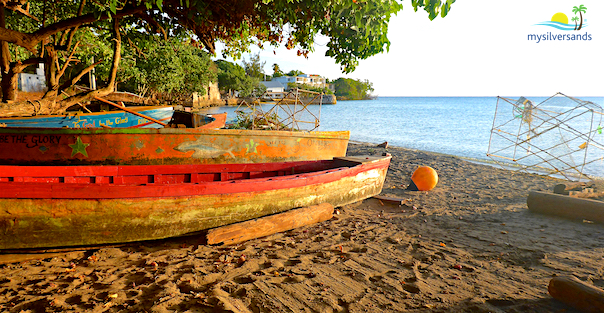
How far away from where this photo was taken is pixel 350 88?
156 metres

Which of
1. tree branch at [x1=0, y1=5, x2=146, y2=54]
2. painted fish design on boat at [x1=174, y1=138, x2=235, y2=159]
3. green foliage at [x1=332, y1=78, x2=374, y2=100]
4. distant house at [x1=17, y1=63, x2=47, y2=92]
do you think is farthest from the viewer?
green foliage at [x1=332, y1=78, x2=374, y2=100]

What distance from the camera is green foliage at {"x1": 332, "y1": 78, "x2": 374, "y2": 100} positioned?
154750mm

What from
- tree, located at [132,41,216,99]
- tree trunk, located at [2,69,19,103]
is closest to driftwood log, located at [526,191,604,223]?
tree trunk, located at [2,69,19,103]

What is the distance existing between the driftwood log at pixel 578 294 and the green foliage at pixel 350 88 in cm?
15380

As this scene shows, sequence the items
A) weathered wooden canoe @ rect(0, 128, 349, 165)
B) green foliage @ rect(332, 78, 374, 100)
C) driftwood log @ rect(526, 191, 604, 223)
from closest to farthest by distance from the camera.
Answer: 1. weathered wooden canoe @ rect(0, 128, 349, 165)
2. driftwood log @ rect(526, 191, 604, 223)
3. green foliage @ rect(332, 78, 374, 100)

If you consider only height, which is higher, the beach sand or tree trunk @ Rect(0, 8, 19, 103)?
tree trunk @ Rect(0, 8, 19, 103)

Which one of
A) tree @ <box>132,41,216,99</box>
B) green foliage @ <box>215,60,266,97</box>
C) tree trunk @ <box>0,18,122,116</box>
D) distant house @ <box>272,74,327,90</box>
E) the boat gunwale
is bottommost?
the boat gunwale

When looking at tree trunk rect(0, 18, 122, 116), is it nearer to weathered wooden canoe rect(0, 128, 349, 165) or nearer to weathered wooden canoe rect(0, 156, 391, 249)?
weathered wooden canoe rect(0, 128, 349, 165)

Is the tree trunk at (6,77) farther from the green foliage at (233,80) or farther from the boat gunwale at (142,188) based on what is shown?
the green foliage at (233,80)

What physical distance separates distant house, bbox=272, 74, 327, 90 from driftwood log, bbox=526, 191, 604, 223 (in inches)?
4563

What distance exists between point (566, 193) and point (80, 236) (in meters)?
10.2

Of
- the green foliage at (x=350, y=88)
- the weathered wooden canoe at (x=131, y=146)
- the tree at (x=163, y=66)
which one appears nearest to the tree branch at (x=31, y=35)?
the weathered wooden canoe at (x=131, y=146)

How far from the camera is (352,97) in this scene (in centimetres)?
16025

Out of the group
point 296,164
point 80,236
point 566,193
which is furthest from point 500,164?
point 80,236
